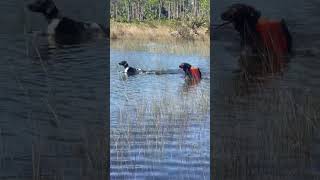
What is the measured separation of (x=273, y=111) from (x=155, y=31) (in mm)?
25467

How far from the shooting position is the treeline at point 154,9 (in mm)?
30766

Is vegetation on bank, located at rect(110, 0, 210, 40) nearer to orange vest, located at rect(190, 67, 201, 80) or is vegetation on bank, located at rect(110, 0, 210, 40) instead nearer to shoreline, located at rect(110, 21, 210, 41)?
shoreline, located at rect(110, 21, 210, 41)

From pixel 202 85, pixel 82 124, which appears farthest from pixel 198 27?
pixel 82 124

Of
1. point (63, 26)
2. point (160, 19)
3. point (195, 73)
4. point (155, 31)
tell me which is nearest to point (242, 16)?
point (63, 26)

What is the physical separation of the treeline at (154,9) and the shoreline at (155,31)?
0.86 m

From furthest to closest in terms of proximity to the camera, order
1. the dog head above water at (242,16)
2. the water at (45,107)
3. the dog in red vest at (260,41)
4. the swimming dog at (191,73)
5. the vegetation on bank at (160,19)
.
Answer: the vegetation on bank at (160,19), the swimming dog at (191,73), the dog head above water at (242,16), the dog in red vest at (260,41), the water at (45,107)

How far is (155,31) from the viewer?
29.9 meters

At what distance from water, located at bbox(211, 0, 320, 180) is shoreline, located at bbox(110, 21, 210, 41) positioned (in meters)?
18.7

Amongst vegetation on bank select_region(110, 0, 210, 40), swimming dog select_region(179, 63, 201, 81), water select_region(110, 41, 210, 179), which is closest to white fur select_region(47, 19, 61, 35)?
water select_region(110, 41, 210, 179)

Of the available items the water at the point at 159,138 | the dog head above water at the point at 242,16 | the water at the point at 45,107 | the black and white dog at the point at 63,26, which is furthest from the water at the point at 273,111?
the black and white dog at the point at 63,26

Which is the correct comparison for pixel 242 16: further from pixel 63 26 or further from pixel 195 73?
pixel 195 73

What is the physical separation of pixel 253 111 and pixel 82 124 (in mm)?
1502

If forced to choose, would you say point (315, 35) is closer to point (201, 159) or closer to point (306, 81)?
point (306, 81)

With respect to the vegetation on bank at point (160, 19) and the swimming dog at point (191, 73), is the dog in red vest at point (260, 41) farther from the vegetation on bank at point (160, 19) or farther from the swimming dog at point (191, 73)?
the vegetation on bank at point (160, 19)
